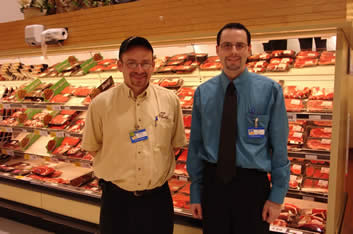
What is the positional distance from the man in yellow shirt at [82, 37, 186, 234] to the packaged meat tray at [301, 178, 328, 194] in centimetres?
117

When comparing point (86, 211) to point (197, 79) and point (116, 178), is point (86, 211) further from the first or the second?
point (197, 79)

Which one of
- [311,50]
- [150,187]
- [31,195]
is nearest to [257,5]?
[311,50]

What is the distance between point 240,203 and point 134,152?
0.74 metres

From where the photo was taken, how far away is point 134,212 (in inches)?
78.0

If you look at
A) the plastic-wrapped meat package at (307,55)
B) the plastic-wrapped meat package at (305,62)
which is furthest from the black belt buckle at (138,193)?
the plastic-wrapped meat package at (307,55)

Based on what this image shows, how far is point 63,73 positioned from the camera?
13.4ft

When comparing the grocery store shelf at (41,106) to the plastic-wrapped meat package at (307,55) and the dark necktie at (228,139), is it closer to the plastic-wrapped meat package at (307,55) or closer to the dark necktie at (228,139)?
the dark necktie at (228,139)

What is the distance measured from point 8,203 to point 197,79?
9.25 ft

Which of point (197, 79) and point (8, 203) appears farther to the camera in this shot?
point (8, 203)

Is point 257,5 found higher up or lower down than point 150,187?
higher up

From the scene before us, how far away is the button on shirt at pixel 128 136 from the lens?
1.95m

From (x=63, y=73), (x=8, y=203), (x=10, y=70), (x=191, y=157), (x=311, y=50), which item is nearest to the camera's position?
(x=191, y=157)

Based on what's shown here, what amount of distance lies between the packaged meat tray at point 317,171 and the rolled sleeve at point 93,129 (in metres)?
1.87

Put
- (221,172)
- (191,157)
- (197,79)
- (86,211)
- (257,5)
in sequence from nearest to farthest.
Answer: (221,172)
(191,157)
(257,5)
(86,211)
(197,79)
